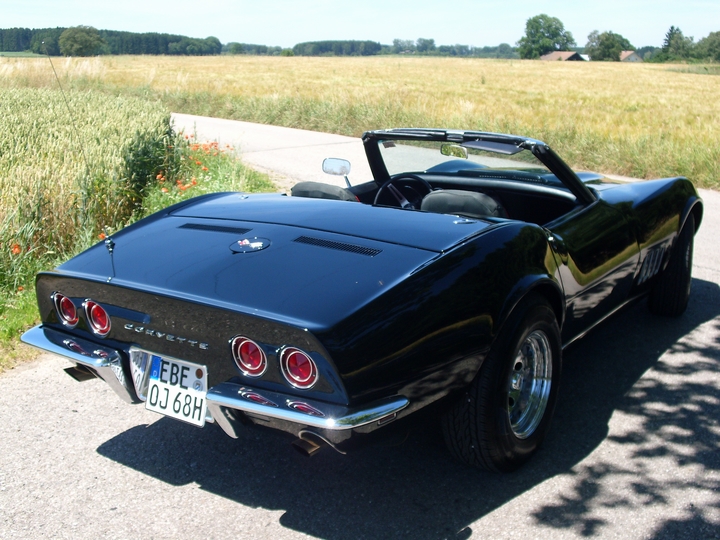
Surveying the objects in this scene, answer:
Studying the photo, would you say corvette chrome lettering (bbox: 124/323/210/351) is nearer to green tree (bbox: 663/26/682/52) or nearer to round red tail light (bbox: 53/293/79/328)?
round red tail light (bbox: 53/293/79/328)

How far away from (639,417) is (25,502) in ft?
8.76

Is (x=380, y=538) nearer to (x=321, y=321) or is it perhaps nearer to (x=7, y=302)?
(x=321, y=321)

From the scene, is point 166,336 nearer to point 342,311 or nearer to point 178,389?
point 178,389

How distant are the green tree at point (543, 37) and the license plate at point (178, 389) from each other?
13236cm

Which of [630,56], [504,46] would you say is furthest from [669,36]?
[504,46]

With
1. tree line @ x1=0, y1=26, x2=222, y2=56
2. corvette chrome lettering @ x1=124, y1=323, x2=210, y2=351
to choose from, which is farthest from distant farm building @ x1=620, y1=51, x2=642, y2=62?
corvette chrome lettering @ x1=124, y1=323, x2=210, y2=351

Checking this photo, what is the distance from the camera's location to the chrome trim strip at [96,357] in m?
2.69

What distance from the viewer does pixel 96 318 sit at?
2.82m

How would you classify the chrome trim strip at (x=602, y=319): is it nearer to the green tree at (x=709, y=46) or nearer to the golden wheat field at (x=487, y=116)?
the golden wheat field at (x=487, y=116)

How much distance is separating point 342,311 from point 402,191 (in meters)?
1.83

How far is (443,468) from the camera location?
119 inches

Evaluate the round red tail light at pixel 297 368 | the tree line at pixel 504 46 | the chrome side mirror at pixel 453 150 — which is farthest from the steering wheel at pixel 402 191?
the tree line at pixel 504 46

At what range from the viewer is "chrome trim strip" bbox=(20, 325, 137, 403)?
2.69m

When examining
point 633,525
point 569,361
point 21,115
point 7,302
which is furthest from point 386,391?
point 21,115
